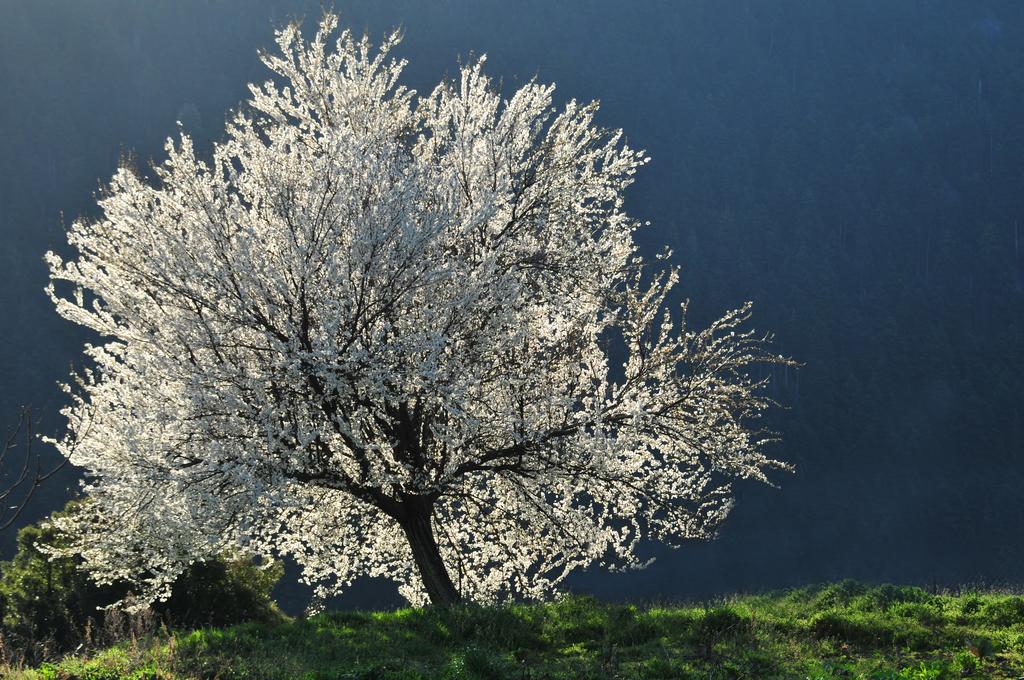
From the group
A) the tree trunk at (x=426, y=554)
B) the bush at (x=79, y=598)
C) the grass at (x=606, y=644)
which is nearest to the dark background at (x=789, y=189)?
the bush at (x=79, y=598)

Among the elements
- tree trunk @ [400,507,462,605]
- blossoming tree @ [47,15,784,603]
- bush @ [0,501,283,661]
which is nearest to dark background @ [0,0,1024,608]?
bush @ [0,501,283,661]

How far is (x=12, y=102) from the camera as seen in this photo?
9688cm

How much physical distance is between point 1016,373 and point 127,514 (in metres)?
107

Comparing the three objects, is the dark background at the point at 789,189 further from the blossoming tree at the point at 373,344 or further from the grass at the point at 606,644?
the grass at the point at 606,644

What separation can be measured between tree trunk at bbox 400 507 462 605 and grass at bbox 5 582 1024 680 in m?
1.14

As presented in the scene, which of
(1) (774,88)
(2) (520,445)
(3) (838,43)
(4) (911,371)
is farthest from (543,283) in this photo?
(3) (838,43)

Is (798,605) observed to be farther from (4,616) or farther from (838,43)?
(838,43)

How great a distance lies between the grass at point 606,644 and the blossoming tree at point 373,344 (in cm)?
171

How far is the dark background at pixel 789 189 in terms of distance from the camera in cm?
8038

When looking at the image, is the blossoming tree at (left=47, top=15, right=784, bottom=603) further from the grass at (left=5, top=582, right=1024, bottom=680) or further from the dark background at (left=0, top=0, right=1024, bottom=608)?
the dark background at (left=0, top=0, right=1024, bottom=608)

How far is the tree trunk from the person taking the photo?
1333 centimetres

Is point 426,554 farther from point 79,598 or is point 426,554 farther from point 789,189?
point 789,189

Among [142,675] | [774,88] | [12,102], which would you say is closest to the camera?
[142,675]

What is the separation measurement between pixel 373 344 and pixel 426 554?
3.91 metres
